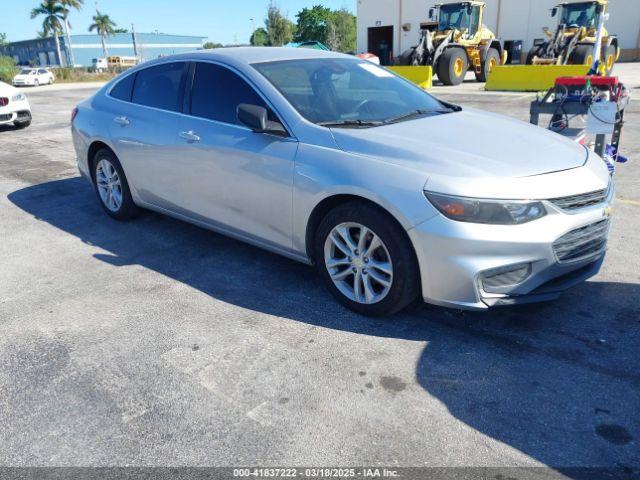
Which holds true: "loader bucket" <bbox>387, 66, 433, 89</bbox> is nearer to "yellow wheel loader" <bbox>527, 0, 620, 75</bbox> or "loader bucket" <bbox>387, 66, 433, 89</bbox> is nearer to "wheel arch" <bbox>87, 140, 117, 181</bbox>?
"yellow wheel loader" <bbox>527, 0, 620, 75</bbox>

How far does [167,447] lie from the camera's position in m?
2.45

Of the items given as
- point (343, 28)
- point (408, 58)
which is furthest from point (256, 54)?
point (343, 28)

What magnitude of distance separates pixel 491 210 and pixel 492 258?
0.26m

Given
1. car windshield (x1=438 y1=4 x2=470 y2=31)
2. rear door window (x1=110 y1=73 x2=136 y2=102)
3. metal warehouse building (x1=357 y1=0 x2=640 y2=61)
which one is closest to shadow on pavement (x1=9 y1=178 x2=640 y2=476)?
rear door window (x1=110 y1=73 x2=136 y2=102)

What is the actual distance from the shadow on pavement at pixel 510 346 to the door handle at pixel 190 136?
1.00 metres

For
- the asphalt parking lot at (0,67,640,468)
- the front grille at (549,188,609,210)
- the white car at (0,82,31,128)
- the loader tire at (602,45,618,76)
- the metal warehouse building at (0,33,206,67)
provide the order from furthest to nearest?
the metal warehouse building at (0,33,206,67) < the loader tire at (602,45,618,76) < the white car at (0,82,31,128) < the front grille at (549,188,609,210) < the asphalt parking lot at (0,67,640,468)

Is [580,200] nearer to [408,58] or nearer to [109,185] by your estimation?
[109,185]

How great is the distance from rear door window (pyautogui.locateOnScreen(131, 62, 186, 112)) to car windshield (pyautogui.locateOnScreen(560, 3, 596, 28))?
860 inches

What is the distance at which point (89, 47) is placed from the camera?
97625mm

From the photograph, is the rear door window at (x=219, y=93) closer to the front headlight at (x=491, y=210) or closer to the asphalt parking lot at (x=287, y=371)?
the asphalt parking lot at (x=287, y=371)

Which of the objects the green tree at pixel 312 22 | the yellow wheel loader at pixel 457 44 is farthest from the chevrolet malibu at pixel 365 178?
the green tree at pixel 312 22

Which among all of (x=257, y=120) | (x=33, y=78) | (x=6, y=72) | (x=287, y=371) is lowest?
(x=33, y=78)

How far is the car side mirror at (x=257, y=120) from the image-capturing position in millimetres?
3584

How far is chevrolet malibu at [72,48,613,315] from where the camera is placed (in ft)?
9.71
